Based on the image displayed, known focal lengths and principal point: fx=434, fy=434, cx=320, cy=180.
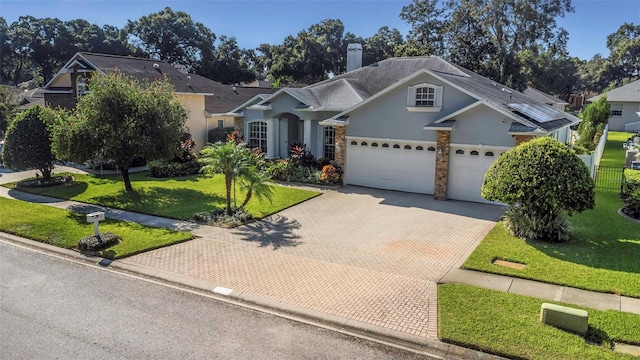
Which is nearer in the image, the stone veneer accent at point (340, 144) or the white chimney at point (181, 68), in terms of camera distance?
the stone veneer accent at point (340, 144)

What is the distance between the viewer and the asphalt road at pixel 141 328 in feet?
22.5

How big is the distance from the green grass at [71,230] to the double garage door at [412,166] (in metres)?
9.37

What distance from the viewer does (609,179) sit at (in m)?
19.5

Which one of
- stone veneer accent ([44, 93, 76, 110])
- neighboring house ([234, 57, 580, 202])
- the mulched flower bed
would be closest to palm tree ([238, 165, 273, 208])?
neighboring house ([234, 57, 580, 202])

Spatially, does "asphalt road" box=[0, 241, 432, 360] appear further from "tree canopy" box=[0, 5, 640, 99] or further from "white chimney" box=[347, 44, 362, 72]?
"tree canopy" box=[0, 5, 640, 99]

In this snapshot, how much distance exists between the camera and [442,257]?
36.5 ft

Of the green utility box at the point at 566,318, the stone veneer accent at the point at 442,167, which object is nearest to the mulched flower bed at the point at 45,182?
the stone veneer accent at the point at 442,167

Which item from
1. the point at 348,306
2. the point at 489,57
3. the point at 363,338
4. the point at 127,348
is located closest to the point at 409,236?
the point at 348,306

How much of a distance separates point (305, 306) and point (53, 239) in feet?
27.3

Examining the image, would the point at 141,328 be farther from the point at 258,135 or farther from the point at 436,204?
the point at 258,135

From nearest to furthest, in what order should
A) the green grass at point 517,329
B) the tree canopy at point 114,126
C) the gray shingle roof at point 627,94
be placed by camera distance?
the green grass at point 517,329 → the tree canopy at point 114,126 → the gray shingle roof at point 627,94

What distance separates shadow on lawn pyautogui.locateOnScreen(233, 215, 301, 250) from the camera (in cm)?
1236

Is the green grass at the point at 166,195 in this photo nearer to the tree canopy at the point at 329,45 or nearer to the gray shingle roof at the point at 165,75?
the gray shingle roof at the point at 165,75

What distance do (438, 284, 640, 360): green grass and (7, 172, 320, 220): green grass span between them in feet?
27.7
